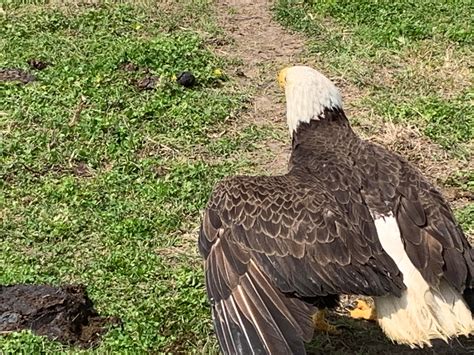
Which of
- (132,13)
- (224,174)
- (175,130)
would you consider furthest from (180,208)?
(132,13)

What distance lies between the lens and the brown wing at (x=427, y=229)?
5602mm

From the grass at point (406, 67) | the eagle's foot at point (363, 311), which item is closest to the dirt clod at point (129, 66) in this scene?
the grass at point (406, 67)

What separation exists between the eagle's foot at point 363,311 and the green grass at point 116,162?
105 centimetres

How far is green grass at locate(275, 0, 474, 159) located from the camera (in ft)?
31.2

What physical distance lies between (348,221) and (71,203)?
3.14 m

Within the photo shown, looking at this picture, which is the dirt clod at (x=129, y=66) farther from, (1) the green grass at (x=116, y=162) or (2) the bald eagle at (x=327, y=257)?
(2) the bald eagle at (x=327, y=257)

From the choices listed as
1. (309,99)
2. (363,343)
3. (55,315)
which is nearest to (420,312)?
(363,343)

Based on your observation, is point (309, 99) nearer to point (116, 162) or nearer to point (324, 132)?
point (324, 132)

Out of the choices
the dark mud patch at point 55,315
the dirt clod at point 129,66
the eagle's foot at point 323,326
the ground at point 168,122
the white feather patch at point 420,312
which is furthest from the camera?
the dirt clod at point 129,66

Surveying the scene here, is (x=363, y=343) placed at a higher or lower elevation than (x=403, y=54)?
higher

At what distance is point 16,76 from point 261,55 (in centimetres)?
287

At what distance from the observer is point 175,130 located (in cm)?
941

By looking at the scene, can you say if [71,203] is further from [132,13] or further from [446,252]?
[132,13]

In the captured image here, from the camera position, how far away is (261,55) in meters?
11.4
